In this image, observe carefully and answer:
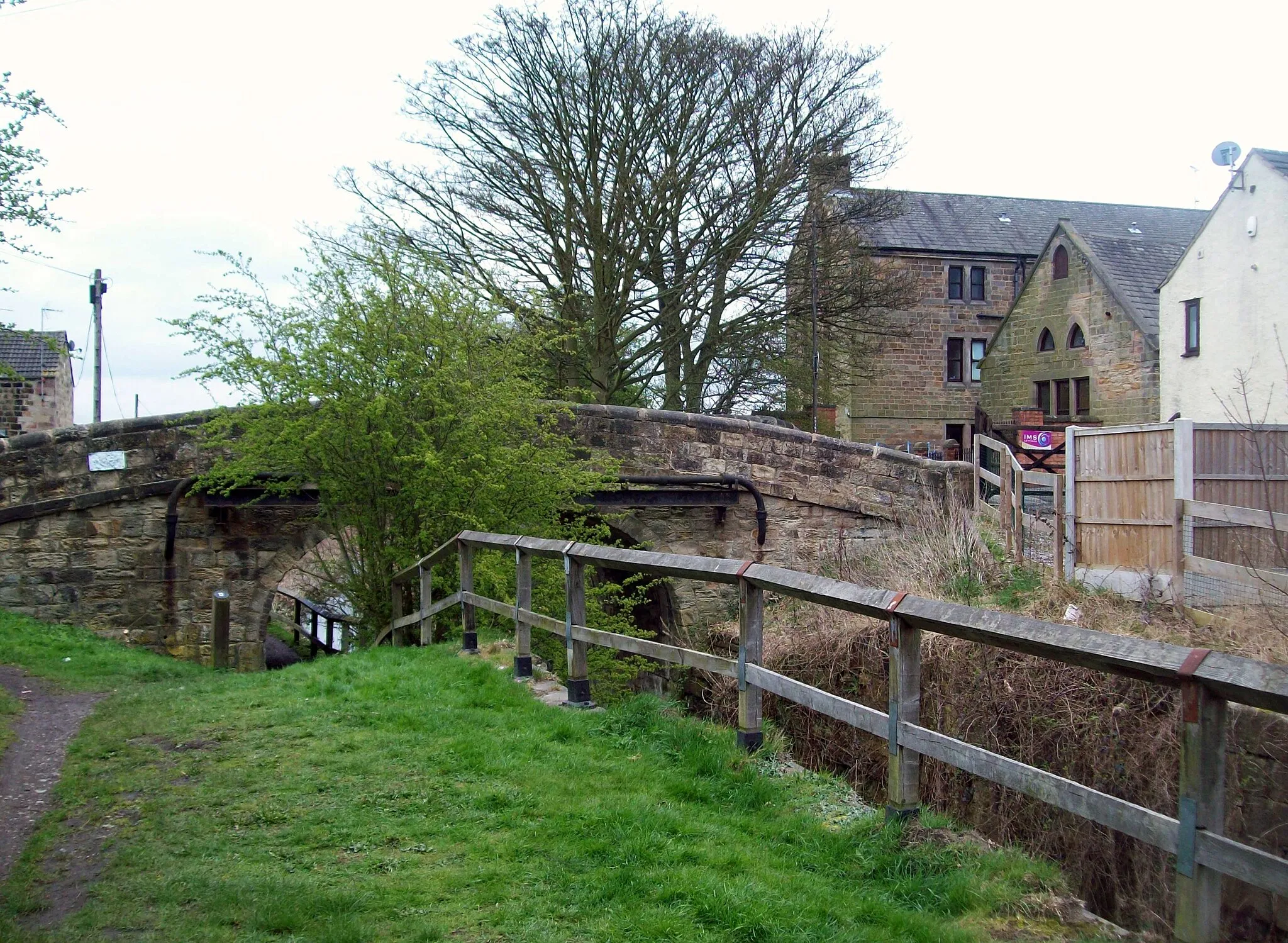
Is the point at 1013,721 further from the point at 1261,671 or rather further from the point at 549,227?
the point at 549,227

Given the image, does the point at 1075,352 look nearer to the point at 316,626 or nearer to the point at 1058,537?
the point at 1058,537

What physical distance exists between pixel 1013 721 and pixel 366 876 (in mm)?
5317

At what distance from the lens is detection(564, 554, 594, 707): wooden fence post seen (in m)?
6.41

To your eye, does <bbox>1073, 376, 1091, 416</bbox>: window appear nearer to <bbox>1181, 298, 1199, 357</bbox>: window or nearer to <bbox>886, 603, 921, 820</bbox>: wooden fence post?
<bbox>1181, 298, 1199, 357</bbox>: window

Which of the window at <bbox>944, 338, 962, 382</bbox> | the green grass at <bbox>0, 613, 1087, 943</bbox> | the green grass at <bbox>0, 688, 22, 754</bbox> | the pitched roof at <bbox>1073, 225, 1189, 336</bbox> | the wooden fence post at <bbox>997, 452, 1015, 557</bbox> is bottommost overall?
the green grass at <bbox>0, 688, 22, 754</bbox>

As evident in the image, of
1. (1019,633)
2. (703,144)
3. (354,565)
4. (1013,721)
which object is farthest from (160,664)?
(703,144)

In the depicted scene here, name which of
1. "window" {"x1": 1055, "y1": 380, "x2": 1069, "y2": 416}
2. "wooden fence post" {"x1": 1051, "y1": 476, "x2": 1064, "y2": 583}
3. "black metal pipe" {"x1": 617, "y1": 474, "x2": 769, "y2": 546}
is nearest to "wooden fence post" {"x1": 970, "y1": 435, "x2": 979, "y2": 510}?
"black metal pipe" {"x1": 617, "y1": 474, "x2": 769, "y2": 546}

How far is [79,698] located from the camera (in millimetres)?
9445

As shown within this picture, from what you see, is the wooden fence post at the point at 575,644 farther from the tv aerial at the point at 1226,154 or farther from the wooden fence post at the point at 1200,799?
the tv aerial at the point at 1226,154

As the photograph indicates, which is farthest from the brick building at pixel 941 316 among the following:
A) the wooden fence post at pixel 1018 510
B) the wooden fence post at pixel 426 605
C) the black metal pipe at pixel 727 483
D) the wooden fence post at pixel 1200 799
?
the wooden fence post at pixel 1200 799

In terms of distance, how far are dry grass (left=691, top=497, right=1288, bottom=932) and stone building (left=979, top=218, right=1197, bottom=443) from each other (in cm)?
1614

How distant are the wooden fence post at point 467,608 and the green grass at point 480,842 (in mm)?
1824

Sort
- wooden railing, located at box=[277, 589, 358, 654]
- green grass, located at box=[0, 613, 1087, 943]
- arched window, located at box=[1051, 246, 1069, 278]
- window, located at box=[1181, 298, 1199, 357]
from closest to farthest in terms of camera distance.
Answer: green grass, located at box=[0, 613, 1087, 943] → window, located at box=[1181, 298, 1199, 357] → wooden railing, located at box=[277, 589, 358, 654] → arched window, located at box=[1051, 246, 1069, 278]

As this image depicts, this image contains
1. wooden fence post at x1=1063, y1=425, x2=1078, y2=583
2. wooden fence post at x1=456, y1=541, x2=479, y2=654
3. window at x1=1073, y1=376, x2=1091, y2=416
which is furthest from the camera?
window at x1=1073, y1=376, x2=1091, y2=416
